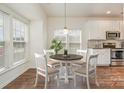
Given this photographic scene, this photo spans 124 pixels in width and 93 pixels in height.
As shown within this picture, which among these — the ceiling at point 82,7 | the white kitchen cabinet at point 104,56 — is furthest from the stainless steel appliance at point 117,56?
the ceiling at point 82,7

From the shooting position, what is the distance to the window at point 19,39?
4543mm

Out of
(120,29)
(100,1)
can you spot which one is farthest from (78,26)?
(100,1)

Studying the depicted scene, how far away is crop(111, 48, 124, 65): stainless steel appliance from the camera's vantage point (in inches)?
247

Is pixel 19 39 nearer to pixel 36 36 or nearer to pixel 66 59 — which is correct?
pixel 36 36

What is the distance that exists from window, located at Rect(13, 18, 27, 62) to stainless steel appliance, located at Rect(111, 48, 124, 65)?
3.70m

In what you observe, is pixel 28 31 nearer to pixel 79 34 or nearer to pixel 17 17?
pixel 17 17

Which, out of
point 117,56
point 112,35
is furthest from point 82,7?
A: point 117,56

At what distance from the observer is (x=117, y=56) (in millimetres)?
6336

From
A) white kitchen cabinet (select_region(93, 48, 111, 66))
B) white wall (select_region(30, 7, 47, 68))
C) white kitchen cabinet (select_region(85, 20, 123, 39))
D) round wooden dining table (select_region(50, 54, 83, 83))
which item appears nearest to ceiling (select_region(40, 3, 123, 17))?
white wall (select_region(30, 7, 47, 68))

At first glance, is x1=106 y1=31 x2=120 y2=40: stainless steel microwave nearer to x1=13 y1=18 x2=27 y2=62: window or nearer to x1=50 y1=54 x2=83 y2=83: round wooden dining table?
x1=50 y1=54 x2=83 y2=83: round wooden dining table

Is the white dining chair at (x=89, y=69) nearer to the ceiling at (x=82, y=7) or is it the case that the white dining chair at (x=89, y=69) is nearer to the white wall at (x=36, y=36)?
the ceiling at (x=82, y=7)

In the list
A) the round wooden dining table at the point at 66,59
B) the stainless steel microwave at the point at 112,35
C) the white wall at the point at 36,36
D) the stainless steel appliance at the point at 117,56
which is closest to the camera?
the round wooden dining table at the point at 66,59

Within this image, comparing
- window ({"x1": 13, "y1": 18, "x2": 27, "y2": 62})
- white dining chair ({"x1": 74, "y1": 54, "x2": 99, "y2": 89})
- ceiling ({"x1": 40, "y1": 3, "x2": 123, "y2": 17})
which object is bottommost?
white dining chair ({"x1": 74, "y1": 54, "x2": 99, "y2": 89})

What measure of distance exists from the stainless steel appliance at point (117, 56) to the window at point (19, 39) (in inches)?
146
